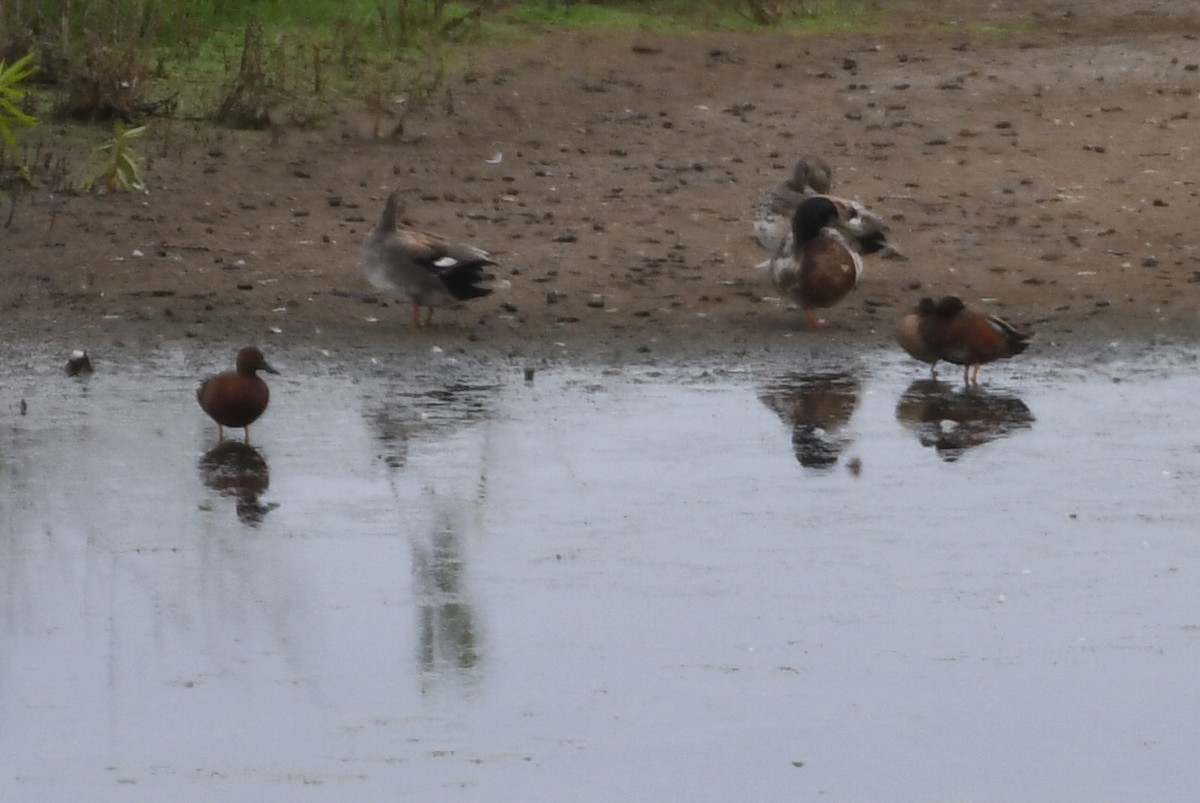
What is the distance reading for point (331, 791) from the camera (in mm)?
4887

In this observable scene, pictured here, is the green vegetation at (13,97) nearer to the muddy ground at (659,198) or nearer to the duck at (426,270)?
the muddy ground at (659,198)

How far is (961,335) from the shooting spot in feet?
30.0

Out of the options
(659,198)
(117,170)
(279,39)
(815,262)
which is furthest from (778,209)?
(279,39)

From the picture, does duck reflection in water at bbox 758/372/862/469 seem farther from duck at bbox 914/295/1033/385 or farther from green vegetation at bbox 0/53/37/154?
green vegetation at bbox 0/53/37/154

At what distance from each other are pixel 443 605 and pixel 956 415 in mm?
3155

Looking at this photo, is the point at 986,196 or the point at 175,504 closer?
the point at 175,504

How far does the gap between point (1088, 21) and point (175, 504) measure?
45.7 feet

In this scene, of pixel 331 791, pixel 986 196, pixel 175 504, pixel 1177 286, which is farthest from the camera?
pixel 986 196

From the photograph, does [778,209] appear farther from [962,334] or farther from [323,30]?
[323,30]

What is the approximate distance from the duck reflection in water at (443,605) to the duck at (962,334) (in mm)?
→ 2815

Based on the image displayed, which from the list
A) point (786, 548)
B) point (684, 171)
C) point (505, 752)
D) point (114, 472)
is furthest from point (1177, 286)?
point (505, 752)

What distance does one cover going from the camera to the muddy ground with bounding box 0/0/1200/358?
10.6 m

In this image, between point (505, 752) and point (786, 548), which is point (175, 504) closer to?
point (786, 548)

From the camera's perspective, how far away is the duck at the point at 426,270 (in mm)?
10328
